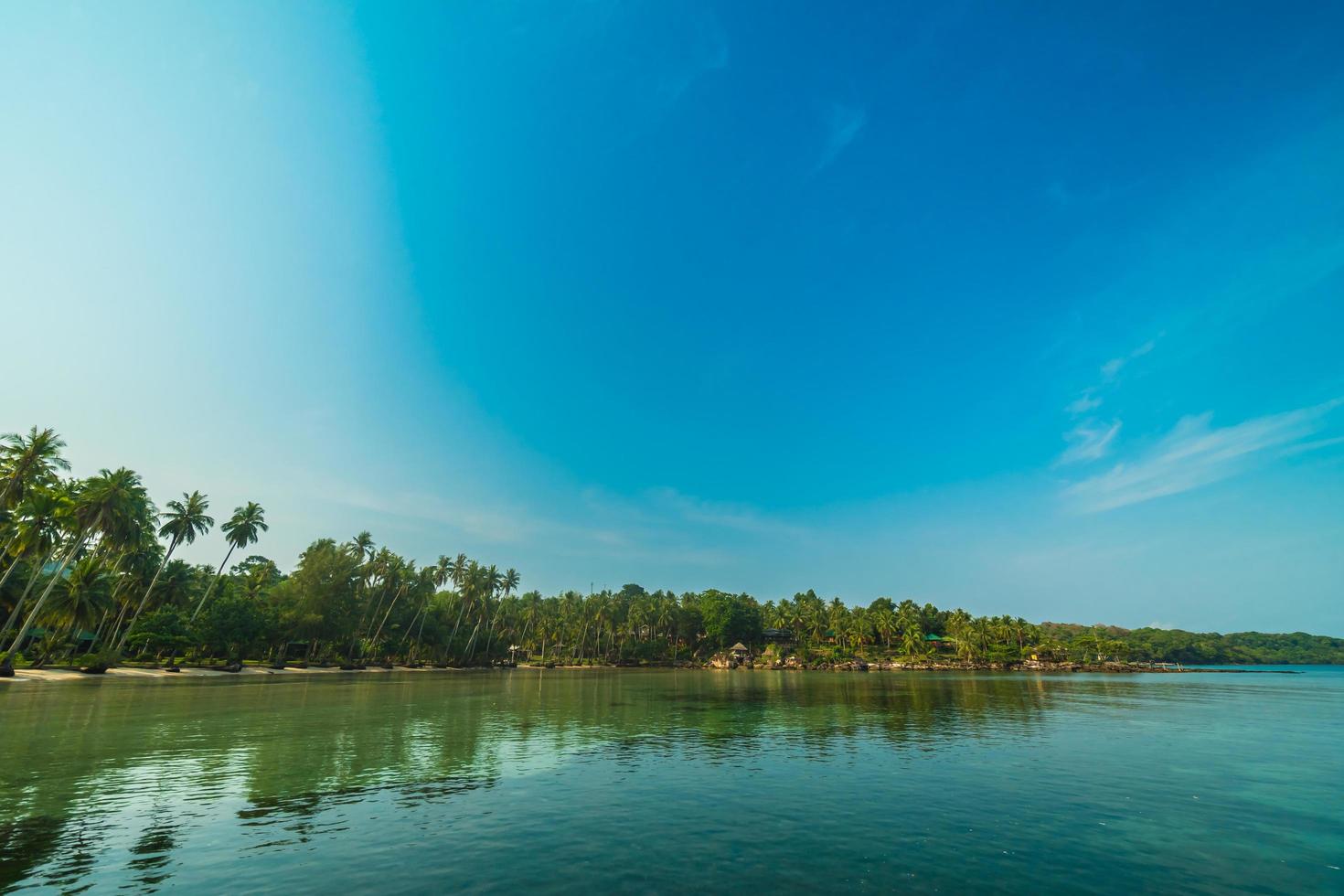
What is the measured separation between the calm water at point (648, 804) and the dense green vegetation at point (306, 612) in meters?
37.1

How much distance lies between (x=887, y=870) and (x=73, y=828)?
2284 cm

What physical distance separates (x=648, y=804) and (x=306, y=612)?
347 ft

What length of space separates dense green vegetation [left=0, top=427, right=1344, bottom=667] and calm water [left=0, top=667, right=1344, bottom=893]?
122 ft

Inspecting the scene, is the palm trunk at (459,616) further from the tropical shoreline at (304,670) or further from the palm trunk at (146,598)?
the palm trunk at (146,598)

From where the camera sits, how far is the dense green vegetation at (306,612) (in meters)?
69.6

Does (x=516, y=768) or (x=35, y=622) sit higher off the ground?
(x=35, y=622)

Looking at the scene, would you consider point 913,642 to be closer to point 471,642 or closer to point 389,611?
point 471,642

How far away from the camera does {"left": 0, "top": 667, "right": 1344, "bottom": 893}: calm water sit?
14.3 meters

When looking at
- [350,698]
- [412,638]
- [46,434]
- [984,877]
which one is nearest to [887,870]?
[984,877]

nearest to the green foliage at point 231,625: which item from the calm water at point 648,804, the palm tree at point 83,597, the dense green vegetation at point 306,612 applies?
the dense green vegetation at point 306,612

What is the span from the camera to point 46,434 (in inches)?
2422

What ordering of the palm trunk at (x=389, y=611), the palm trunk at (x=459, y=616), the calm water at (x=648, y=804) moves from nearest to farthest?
the calm water at (x=648, y=804) < the palm trunk at (x=389, y=611) < the palm trunk at (x=459, y=616)

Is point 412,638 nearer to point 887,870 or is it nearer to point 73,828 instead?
point 73,828

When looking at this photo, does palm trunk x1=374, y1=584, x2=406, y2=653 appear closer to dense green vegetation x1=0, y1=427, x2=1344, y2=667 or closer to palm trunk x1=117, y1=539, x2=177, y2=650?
dense green vegetation x1=0, y1=427, x2=1344, y2=667
